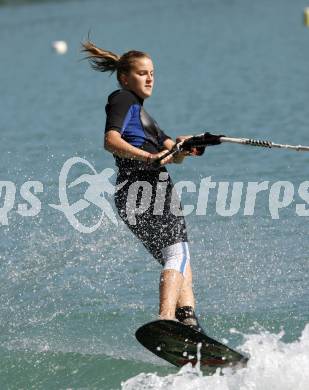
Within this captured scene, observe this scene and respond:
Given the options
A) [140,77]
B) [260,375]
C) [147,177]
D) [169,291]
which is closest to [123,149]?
[147,177]

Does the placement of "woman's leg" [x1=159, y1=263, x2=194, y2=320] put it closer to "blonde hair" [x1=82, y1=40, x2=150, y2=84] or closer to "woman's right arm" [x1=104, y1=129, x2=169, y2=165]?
"woman's right arm" [x1=104, y1=129, x2=169, y2=165]

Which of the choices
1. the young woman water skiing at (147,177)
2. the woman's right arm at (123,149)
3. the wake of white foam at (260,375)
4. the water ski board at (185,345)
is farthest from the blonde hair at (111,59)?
the wake of white foam at (260,375)

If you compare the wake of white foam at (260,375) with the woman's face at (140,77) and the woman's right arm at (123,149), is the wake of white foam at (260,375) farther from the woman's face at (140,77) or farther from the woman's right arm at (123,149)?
the woman's face at (140,77)

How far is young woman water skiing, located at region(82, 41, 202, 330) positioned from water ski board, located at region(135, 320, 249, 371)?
13cm

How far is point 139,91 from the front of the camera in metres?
5.65

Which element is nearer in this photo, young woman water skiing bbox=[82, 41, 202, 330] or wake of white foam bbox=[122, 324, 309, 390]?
wake of white foam bbox=[122, 324, 309, 390]

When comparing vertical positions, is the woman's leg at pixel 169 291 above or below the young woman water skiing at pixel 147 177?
below

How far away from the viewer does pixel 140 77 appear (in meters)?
5.63

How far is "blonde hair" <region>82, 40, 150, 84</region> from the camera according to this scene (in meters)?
5.64

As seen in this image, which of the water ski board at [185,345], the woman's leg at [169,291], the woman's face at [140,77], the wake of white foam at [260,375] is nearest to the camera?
the wake of white foam at [260,375]

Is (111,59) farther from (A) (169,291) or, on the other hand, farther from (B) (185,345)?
(B) (185,345)

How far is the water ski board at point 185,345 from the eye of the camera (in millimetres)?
5293

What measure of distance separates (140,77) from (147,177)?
577 millimetres

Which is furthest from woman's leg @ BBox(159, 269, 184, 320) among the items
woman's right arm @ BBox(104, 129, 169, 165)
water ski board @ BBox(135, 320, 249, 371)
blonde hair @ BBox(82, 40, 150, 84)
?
blonde hair @ BBox(82, 40, 150, 84)
